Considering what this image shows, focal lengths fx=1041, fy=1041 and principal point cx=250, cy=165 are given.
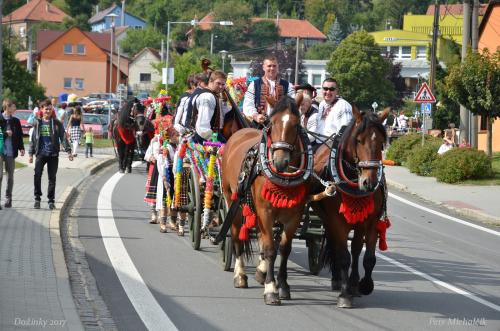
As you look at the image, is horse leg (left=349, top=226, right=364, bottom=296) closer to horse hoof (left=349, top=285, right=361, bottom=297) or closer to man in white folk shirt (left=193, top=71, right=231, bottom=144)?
horse hoof (left=349, top=285, right=361, bottom=297)

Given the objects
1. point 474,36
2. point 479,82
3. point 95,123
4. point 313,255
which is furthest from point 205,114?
point 95,123

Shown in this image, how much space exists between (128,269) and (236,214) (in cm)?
166

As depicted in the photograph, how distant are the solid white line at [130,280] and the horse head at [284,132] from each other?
5.98 ft

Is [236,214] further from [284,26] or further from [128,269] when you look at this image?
[284,26]

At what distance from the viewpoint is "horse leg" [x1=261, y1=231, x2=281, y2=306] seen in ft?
33.4

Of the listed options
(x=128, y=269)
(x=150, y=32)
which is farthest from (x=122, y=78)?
(x=128, y=269)

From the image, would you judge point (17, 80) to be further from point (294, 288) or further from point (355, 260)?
point (355, 260)

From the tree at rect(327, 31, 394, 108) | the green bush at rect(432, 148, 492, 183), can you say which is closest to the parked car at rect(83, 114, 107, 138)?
the green bush at rect(432, 148, 492, 183)

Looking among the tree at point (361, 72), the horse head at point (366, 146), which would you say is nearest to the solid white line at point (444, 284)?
the horse head at point (366, 146)

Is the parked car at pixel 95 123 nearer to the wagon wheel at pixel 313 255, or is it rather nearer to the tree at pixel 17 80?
the tree at pixel 17 80

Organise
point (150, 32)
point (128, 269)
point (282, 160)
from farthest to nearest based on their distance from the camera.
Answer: point (150, 32) → point (128, 269) → point (282, 160)

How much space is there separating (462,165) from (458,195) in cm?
315

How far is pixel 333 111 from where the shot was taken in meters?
11.6

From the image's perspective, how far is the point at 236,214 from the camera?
11.5 metres
